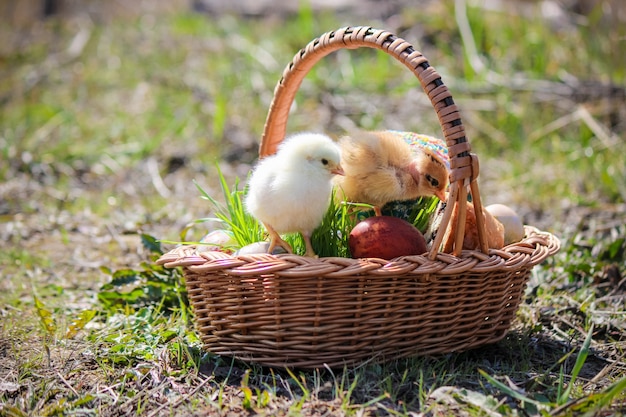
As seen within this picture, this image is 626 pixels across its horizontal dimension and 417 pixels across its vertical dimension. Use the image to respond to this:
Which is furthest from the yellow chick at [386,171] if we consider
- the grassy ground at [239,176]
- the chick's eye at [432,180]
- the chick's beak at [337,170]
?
the grassy ground at [239,176]

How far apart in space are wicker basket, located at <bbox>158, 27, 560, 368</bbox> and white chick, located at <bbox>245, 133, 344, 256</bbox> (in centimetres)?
22

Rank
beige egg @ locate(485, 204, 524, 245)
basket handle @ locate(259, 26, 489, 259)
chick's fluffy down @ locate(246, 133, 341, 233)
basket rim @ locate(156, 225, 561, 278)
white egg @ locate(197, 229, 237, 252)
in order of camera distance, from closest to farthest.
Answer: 1. basket rim @ locate(156, 225, 561, 278)
2. basket handle @ locate(259, 26, 489, 259)
3. chick's fluffy down @ locate(246, 133, 341, 233)
4. white egg @ locate(197, 229, 237, 252)
5. beige egg @ locate(485, 204, 524, 245)

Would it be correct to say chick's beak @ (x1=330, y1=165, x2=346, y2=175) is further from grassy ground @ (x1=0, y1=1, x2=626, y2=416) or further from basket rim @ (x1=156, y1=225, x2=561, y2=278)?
grassy ground @ (x1=0, y1=1, x2=626, y2=416)

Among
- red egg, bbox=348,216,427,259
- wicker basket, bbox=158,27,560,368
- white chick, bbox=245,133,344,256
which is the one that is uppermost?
white chick, bbox=245,133,344,256

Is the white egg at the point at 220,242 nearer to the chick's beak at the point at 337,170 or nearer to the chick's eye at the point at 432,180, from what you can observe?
the chick's beak at the point at 337,170

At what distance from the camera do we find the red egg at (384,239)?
8.09 feet

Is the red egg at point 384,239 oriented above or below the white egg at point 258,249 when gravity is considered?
above

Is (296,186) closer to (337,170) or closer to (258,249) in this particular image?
(337,170)

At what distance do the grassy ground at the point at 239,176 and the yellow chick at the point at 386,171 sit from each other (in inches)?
24.9

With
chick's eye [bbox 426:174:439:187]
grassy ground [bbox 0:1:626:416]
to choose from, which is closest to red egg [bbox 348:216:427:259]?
chick's eye [bbox 426:174:439:187]

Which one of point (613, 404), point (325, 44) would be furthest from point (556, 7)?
point (613, 404)

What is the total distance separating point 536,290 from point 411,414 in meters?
1.45

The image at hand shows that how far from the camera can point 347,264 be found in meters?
2.24

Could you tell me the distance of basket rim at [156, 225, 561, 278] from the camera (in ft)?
7.31
